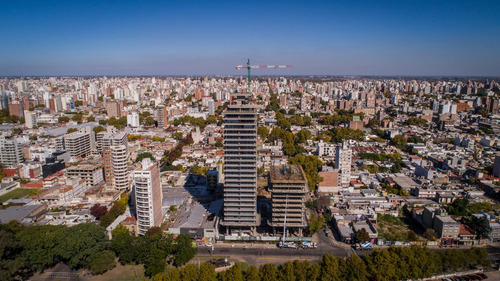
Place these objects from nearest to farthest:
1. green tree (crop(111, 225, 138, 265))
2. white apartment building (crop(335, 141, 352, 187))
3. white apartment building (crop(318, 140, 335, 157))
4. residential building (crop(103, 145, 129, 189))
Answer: green tree (crop(111, 225, 138, 265))
residential building (crop(103, 145, 129, 189))
white apartment building (crop(335, 141, 352, 187))
white apartment building (crop(318, 140, 335, 157))

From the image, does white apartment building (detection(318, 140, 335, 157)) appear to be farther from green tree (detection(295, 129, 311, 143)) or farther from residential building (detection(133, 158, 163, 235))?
residential building (detection(133, 158, 163, 235))

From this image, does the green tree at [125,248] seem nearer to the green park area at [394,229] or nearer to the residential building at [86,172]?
the residential building at [86,172]

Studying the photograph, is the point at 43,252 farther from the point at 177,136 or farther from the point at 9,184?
the point at 177,136

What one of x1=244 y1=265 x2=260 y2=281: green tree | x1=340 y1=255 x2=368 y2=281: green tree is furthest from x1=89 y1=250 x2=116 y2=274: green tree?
x1=340 y1=255 x2=368 y2=281: green tree

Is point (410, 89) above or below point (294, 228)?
above

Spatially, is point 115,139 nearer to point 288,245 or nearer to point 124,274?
point 124,274

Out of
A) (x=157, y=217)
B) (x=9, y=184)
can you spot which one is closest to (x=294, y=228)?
(x=157, y=217)

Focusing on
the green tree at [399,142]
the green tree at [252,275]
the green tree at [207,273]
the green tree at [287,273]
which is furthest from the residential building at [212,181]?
the green tree at [399,142]
